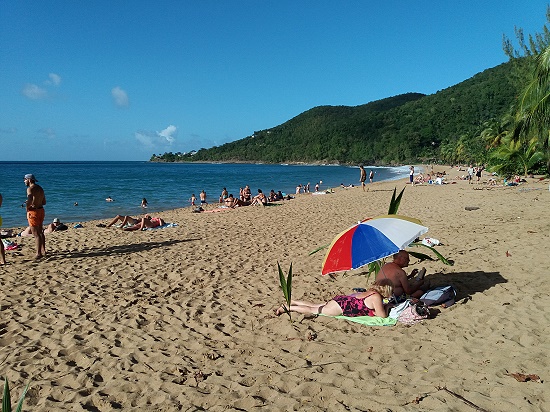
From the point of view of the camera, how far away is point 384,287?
4.58 metres

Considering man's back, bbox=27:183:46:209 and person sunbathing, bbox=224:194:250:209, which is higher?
man's back, bbox=27:183:46:209

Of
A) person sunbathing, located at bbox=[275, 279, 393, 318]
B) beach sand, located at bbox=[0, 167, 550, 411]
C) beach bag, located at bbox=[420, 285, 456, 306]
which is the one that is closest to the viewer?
beach sand, located at bbox=[0, 167, 550, 411]

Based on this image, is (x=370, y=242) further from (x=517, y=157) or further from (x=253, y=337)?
(x=517, y=157)

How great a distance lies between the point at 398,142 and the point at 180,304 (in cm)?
10876

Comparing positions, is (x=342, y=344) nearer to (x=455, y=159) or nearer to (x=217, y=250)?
(x=217, y=250)

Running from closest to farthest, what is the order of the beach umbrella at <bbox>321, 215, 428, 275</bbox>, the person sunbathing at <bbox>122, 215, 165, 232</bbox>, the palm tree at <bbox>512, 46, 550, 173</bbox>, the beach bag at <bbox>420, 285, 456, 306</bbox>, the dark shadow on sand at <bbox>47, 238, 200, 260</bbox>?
the beach umbrella at <bbox>321, 215, 428, 275</bbox> < the beach bag at <bbox>420, 285, 456, 306</bbox> < the palm tree at <bbox>512, 46, 550, 173</bbox> < the dark shadow on sand at <bbox>47, 238, 200, 260</bbox> < the person sunbathing at <bbox>122, 215, 165, 232</bbox>

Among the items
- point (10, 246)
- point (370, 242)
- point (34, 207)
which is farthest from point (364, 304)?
point (10, 246)

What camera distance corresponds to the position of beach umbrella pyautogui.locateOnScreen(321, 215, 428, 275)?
13.5 ft

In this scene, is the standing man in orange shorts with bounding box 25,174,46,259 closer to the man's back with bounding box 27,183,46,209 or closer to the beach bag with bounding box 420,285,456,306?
the man's back with bounding box 27,183,46,209

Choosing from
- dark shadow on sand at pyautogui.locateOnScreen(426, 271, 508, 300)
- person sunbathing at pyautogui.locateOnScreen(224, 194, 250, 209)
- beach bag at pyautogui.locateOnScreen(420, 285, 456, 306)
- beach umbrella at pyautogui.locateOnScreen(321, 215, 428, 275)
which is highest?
beach umbrella at pyautogui.locateOnScreen(321, 215, 428, 275)

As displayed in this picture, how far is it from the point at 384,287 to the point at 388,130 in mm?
122045

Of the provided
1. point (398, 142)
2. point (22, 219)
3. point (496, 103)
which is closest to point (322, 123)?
point (398, 142)

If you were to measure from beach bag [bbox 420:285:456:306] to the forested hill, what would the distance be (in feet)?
167

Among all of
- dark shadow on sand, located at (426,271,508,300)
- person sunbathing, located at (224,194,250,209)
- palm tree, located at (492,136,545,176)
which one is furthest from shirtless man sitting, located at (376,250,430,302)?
palm tree, located at (492,136,545,176)
